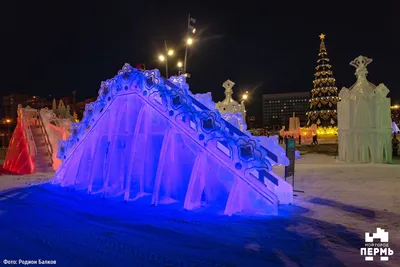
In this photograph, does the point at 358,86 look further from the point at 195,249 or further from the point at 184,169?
the point at 195,249

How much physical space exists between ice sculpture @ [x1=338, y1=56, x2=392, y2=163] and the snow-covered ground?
8552 mm

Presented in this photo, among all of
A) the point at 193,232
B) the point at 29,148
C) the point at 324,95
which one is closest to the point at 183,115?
the point at 193,232

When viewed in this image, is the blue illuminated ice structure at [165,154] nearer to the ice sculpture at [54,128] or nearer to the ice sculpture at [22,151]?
the ice sculpture at [22,151]

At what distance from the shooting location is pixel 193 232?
19.5 feet

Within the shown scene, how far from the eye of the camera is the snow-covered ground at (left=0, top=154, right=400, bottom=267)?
4730 mm

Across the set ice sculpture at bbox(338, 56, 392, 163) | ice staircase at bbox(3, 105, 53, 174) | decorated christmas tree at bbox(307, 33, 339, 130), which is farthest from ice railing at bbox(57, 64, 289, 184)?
Answer: decorated christmas tree at bbox(307, 33, 339, 130)

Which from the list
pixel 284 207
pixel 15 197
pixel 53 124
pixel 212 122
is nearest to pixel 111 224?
pixel 212 122

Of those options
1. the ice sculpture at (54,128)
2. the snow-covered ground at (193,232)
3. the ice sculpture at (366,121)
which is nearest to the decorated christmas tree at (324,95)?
the ice sculpture at (366,121)

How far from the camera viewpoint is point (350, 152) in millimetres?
17984

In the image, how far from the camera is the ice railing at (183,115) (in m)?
7.30

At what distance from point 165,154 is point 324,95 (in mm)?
43788

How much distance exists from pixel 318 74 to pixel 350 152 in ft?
107

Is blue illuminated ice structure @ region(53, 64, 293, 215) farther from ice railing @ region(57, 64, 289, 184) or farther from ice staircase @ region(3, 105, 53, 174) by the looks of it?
ice staircase @ region(3, 105, 53, 174)

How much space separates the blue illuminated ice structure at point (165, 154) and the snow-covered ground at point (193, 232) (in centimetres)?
58
